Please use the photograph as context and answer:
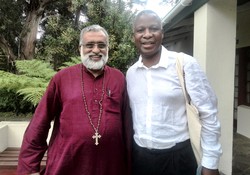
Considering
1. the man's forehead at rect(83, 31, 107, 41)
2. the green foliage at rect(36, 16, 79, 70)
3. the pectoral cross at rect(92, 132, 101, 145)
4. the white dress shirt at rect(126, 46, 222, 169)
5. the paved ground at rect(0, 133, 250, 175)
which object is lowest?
the paved ground at rect(0, 133, 250, 175)

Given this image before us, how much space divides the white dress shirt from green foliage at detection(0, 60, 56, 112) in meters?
3.94

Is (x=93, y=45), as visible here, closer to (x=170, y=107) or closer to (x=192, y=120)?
(x=170, y=107)

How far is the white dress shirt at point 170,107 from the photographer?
2379 mm

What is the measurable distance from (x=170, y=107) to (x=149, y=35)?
55 centimetres

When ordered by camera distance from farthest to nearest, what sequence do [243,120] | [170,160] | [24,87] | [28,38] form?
[28,38], [243,120], [24,87], [170,160]

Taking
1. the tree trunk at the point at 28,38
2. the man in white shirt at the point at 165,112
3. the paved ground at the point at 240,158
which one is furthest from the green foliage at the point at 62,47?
the man in white shirt at the point at 165,112

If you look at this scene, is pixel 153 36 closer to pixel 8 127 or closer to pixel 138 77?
pixel 138 77

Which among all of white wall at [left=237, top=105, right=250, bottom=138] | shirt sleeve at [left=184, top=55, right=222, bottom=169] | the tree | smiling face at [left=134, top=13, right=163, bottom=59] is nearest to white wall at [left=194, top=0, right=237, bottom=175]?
smiling face at [left=134, top=13, right=163, bottom=59]

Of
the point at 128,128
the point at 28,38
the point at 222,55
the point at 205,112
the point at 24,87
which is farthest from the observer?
the point at 28,38

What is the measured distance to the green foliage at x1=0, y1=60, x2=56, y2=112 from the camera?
6414 millimetres

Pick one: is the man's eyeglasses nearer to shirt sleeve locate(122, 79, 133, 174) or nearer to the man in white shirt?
the man in white shirt

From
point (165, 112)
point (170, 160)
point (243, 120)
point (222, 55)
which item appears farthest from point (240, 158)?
point (165, 112)

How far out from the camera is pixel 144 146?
2.54 metres

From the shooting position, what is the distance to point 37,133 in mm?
2660
